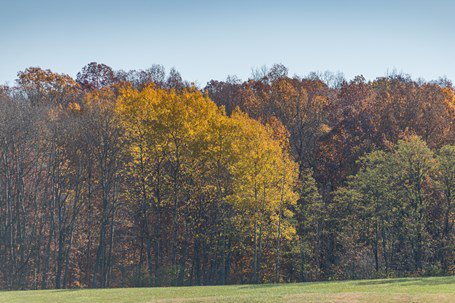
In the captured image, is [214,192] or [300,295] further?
[214,192]

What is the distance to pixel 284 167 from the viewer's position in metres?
54.7

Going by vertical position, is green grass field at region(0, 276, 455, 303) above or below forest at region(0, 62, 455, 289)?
below

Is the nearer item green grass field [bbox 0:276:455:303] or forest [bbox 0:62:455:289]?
green grass field [bbox 0:276:455:303]

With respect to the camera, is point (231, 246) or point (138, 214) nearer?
point (231, 246)

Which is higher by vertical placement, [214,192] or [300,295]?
[214,192]

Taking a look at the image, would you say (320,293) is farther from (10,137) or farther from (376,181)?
(10,137)

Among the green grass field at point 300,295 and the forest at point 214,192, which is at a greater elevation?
the forest at point 214,192

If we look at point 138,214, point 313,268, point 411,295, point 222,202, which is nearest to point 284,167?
point 222,202

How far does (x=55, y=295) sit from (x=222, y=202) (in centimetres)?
2151

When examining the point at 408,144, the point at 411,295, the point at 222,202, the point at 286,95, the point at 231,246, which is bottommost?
the point at 411,295

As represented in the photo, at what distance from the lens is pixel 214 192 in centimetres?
5903

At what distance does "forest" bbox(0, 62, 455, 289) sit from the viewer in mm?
54344

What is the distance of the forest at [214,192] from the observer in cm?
5434

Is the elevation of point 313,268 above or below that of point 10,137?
below
